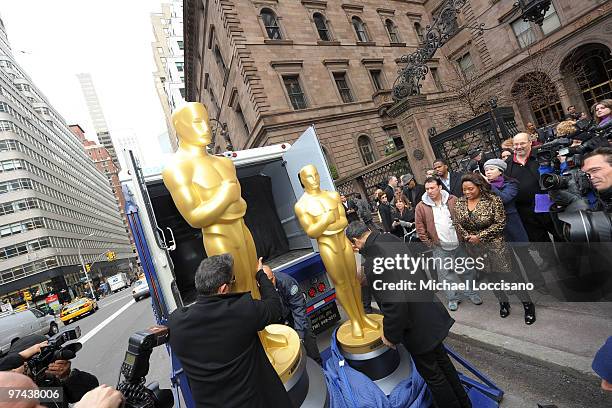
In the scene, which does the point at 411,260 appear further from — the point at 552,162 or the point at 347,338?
the point at 552,162

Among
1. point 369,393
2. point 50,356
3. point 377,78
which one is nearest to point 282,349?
point 369,393

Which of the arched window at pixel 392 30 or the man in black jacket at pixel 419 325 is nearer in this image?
the man in black jacket at pixel 419 325

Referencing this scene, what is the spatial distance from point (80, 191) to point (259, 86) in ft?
228

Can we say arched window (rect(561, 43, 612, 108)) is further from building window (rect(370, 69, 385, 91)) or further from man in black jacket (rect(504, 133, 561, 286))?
man in black jacket (rect(504, 133, 561, 286))

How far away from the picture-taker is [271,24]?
69.2ft

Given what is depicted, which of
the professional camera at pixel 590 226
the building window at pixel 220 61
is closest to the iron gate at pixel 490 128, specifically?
the professional camera at pixel 590 226

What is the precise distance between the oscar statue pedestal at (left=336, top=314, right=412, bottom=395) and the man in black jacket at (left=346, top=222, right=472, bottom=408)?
2.06 feet

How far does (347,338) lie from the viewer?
348 centimetres

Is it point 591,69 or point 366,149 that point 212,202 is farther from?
point 591,69

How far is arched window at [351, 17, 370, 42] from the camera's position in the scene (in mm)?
24953

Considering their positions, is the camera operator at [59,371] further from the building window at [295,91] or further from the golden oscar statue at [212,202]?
the building window at [295,91]

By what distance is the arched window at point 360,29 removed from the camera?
24953 mm

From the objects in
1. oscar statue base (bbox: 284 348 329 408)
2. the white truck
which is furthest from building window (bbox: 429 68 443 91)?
the white truck

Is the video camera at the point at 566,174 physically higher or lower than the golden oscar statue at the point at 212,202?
lower
